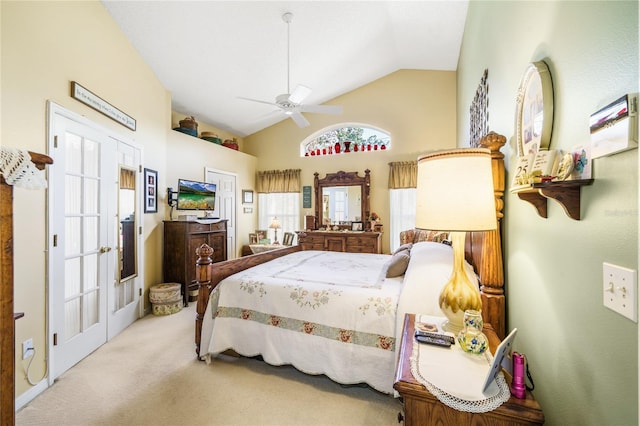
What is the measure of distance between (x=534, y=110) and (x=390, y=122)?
171 inches

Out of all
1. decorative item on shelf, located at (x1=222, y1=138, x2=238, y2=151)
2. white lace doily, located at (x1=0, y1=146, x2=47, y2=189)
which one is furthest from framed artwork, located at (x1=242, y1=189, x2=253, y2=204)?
white lace doily, located at (x1=0, y1=146, x2=47, y2=189)

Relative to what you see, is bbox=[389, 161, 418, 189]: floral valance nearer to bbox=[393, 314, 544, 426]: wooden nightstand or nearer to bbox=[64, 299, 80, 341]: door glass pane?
bbox=[393, 314, 544, 426]: wooden nightstand

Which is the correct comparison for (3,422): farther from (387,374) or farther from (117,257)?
(117,257)

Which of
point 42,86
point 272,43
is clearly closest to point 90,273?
point 42,86

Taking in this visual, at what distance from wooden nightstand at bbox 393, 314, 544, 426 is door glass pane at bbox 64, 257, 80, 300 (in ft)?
9.27

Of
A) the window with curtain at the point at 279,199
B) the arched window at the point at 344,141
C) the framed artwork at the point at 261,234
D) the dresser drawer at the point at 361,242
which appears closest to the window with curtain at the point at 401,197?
the dresser drawer at the point at 361,242

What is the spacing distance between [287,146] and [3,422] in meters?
5.46

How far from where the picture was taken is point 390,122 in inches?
205

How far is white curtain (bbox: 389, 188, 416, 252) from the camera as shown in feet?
16.6

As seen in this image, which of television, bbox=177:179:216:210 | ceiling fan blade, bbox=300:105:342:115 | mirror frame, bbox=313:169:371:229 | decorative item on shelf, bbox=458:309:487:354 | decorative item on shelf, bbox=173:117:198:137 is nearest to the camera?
decorative item on shelf, bbox=458:309:487:354

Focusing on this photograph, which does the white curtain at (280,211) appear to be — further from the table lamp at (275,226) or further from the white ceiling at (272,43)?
the white ceiling at (272,43)

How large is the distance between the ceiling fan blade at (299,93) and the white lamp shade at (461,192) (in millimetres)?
2179

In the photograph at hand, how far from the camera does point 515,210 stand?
1357mm

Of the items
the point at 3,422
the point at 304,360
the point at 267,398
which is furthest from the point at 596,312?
the point at 3,422
